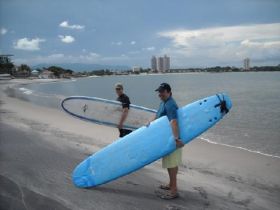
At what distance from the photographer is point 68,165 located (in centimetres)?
589

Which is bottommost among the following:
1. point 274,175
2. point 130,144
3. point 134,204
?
point 274,175

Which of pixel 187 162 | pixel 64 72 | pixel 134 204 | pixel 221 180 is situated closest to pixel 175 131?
pixel 134 204

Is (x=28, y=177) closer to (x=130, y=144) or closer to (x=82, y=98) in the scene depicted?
(x=130, y=144)

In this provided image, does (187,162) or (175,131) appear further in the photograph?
(187,162)

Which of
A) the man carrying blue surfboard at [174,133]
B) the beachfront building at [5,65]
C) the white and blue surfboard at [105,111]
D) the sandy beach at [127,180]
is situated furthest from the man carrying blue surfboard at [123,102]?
the beachfront building at [5,65]

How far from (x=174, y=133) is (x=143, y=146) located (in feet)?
1.75

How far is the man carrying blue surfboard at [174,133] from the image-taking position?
4.45m

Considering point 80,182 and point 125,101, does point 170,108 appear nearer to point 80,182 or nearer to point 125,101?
point 80,182

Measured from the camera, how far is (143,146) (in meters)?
4.77

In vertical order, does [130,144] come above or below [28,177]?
above

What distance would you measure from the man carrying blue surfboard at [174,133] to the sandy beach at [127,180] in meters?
0.18

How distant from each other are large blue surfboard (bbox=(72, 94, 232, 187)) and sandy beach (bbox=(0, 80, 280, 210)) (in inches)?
8.3

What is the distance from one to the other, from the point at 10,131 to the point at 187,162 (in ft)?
15.6

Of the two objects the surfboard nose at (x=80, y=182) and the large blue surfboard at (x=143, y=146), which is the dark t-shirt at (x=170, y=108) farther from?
the surfboard nose at (x=80, y=182)
